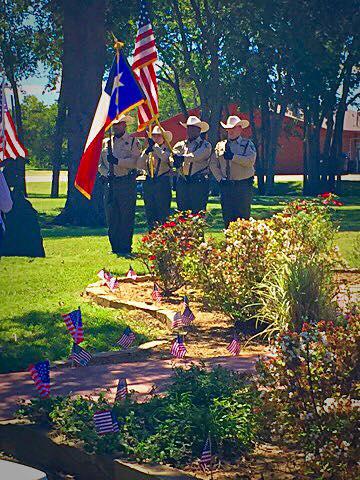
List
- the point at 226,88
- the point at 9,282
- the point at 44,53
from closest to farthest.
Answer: the point at 9,282 → the point at 44,53 → the point at 226,88

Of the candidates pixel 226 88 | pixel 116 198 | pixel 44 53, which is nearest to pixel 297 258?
pixel 116 198

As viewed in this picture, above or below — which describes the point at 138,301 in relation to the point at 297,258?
below

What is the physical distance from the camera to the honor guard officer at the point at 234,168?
16.9 metres

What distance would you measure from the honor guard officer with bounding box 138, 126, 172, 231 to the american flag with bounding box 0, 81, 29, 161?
4.22 meters

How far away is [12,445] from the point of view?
697cm

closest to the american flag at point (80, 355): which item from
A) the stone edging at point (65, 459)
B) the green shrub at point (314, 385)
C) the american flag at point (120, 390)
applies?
the american flag at point (120, 390)

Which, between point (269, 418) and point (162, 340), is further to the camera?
point (162, 340)

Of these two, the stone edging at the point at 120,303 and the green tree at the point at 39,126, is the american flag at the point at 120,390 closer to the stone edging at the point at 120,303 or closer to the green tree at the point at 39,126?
the stone edging at the point at 120,303

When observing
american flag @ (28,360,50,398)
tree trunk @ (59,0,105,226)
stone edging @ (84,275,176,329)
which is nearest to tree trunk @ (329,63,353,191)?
tree trunk @ (59,0,105,226)

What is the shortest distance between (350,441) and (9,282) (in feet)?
32.5

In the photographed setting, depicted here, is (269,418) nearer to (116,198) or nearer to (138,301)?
(138,301)

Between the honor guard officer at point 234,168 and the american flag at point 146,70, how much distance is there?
2224 millimetres

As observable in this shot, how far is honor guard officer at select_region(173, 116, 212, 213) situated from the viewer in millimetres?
17453

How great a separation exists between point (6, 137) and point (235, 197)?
936 centimetres
